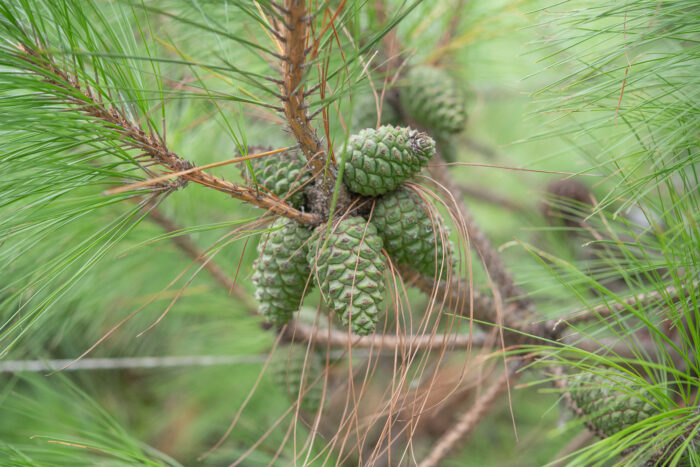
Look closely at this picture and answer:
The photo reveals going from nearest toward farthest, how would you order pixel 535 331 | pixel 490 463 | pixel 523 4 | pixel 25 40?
pixel 25 40
pixel 535 331
pixel 523 4
pixel 490 463

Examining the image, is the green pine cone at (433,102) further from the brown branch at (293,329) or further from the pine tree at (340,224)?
the brown branch at (293,329)

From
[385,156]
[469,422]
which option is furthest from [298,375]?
[385,156]

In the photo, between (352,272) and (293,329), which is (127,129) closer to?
(352,272)

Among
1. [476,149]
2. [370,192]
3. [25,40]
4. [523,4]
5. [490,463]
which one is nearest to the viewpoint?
[25,40]

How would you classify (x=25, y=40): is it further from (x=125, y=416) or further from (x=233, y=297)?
Result: (x=125, y=416)

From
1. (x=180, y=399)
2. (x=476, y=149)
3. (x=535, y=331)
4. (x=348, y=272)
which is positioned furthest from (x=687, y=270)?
(x=180, y=399)

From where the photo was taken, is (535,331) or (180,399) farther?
(180,399)
